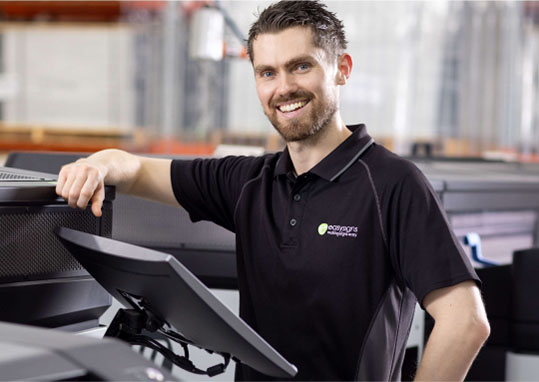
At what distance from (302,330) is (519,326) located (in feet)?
3.54

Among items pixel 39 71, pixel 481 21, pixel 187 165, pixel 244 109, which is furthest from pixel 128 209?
pixel 39 71

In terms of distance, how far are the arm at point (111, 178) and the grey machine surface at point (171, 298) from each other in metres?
0.09

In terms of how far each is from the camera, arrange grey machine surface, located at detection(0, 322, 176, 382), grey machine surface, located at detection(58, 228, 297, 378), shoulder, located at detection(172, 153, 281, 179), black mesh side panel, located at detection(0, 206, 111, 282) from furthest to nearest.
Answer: shoulder, located at detection(172, 153, 281, 179)
black mesh side panel, located at detection(0, 206, 111, 282)
grey machine surface, located at detection(58, 228, 297, 378)
grey machine surface, located at detection(0, 322, 176, 382)

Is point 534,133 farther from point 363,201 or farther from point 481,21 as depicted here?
point 363,201

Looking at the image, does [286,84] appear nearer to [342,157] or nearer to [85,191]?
[342,157]

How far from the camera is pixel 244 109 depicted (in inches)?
181

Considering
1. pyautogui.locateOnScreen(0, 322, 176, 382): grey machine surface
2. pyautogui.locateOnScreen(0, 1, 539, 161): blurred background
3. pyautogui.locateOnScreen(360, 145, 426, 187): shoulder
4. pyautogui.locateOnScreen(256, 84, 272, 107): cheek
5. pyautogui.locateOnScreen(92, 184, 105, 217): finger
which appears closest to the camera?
pyautogui.locateOnScreen(0, 322, 176, 382): grey machine surface

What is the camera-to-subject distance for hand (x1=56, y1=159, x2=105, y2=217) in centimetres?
112

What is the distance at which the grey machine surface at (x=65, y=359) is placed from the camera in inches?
24.4

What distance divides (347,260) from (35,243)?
1.78 ft

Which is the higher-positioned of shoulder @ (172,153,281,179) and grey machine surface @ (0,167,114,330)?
shoulder @ (172,153,281,179)

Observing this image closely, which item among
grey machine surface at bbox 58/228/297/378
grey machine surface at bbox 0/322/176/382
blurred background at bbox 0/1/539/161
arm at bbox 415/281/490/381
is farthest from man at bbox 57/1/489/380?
blurred background at bbox 0/1/539/161

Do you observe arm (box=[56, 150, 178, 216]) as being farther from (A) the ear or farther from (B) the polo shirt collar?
(A) the ear

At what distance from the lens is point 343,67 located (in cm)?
145
